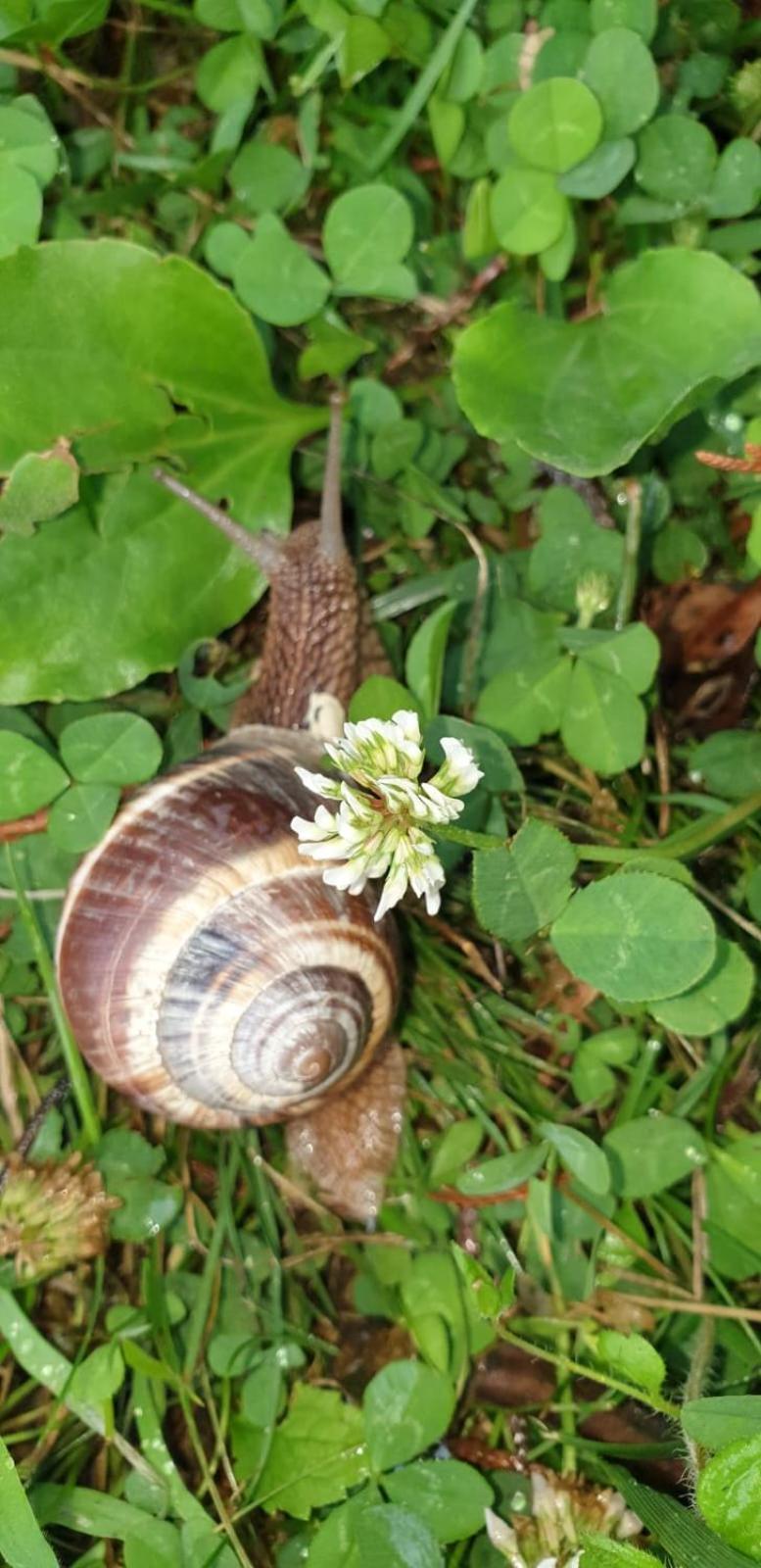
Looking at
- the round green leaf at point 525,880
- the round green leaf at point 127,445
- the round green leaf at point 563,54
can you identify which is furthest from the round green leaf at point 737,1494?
the round green leaf at point 563,54

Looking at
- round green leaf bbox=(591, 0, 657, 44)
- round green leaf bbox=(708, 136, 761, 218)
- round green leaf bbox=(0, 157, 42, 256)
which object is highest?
round green leaf bbox=(591, 0, 657, 44)

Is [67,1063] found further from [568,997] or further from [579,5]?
[579,5]

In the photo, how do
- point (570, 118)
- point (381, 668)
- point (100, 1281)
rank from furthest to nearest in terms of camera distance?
point (381, 668)
point (100, 1281)
point (570, 118)

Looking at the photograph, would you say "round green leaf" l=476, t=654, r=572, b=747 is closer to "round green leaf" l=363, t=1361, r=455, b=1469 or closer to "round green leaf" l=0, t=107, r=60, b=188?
"round green leaf" l=363, t=1361, r=455, b=1469

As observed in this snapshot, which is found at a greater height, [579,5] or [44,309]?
[579,5]

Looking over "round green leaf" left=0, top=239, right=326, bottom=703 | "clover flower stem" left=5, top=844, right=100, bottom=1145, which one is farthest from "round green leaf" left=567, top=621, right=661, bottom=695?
"clover flower stem" left=5, top=844, right=100, bottom=1145

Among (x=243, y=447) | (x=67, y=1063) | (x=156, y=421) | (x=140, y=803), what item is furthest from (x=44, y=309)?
(x=67, y=1063)

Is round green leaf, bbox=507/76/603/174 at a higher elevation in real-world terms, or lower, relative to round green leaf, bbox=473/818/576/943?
higher
